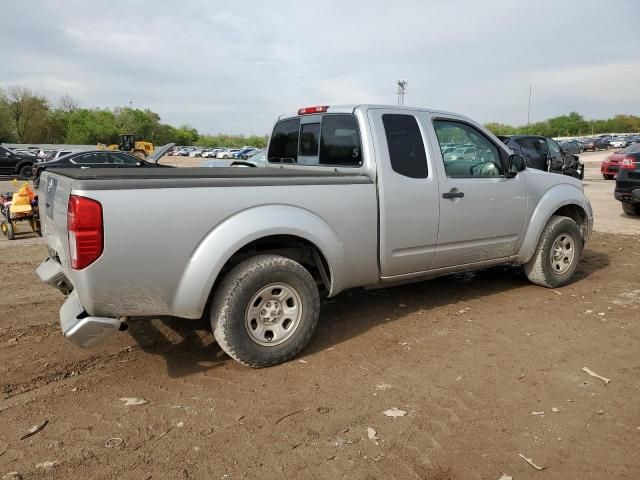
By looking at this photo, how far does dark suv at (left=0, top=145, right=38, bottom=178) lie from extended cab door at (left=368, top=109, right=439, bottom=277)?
25.3 metres

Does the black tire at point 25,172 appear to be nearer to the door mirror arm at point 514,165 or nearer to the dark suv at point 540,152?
the dark suv at point 540,152

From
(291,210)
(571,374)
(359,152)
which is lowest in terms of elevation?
Result: (571,374)

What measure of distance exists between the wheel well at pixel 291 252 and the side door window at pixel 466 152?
1.52m

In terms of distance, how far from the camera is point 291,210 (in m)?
3.63

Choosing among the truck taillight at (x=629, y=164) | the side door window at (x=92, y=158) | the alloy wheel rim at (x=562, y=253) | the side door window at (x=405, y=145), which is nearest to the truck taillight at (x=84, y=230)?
the side door window at (x=405, y=145)

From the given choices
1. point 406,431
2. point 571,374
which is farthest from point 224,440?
point 571,374

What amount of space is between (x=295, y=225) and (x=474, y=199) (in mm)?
1981

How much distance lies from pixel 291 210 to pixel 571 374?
7.75 feet

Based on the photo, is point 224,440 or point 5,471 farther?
point 224,440

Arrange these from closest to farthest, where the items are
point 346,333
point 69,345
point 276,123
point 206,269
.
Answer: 1. point 206,269
2. point 69,345
3. point 346,333
4. point 276,123

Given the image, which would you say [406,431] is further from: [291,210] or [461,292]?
[461,292]

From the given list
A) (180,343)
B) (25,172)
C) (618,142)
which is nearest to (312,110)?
(180,343)

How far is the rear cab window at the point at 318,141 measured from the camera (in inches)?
171

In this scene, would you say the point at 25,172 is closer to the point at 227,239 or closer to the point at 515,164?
the point at 227,239
